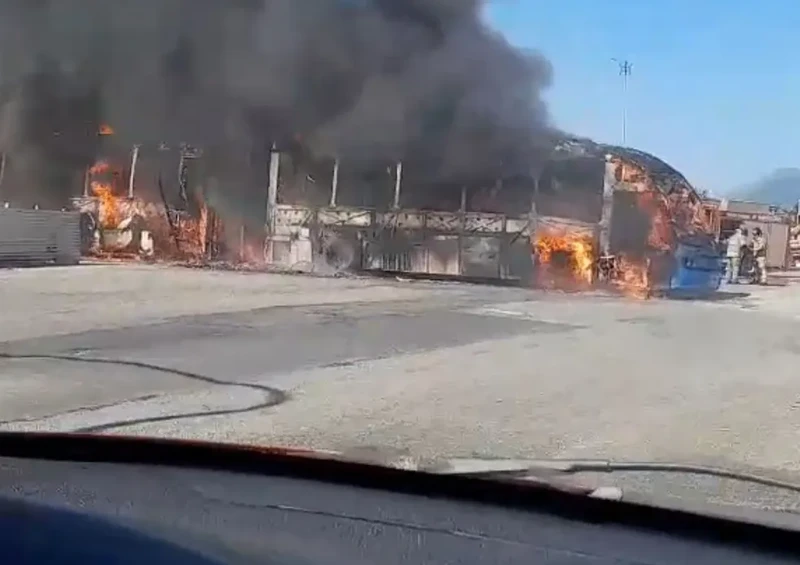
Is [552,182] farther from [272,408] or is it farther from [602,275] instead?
[272,408]

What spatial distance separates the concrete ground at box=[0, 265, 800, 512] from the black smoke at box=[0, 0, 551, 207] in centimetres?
727

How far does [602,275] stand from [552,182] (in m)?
2.04

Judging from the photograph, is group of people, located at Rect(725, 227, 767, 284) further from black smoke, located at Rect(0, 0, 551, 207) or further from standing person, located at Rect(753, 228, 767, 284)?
black smoke, located at Rect(0, 0, 551, 207)

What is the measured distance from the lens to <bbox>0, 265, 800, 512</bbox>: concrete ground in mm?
4828

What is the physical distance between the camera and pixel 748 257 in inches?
810

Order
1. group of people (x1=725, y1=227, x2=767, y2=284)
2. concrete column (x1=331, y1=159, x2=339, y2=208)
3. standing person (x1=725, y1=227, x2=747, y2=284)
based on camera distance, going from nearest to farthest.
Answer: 1. concrete column (x1=331, y1=159, x2=339, y2=208)
2. standing person (x1=725, y1=227, x2=747, y2=284)
3. group of people (x1=725, y1=227, x2=767, y2=284)

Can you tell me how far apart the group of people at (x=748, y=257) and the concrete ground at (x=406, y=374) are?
7.47 metres

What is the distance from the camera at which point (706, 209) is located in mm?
19359

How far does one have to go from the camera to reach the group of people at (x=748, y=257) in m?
19.8

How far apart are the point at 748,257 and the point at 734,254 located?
0.78m

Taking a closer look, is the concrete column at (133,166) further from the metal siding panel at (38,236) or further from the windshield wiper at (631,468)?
the windshield wiper at (631,468)

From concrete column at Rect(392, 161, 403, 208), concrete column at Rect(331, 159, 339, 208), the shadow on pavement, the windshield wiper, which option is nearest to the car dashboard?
the windshield wiper

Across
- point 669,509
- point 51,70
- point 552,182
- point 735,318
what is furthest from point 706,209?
point 669,509

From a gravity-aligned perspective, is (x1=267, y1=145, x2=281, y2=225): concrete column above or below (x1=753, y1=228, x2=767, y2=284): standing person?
above
